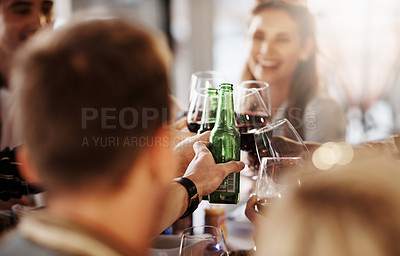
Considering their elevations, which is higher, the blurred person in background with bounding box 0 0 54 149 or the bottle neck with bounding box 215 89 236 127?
the blurred person in background with bounding box 0 0 54 149

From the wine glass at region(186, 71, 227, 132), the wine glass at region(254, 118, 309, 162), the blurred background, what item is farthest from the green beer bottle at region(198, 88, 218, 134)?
the blurred background

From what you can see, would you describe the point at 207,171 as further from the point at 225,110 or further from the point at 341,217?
the point at 341,217

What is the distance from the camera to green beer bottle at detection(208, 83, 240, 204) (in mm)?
977

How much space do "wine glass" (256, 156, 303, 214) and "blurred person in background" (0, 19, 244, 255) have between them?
357 mm

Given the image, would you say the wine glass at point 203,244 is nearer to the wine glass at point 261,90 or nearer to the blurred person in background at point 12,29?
the wine glass at point 261,90

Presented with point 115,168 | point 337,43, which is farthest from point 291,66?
point 337,43

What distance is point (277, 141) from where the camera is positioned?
0.99 metres

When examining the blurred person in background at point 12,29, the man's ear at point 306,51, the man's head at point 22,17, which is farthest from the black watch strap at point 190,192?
the man's ear at point 306,51

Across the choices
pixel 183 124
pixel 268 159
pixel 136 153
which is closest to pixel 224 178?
pixel 268 159

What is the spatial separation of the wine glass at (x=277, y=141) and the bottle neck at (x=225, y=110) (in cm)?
8

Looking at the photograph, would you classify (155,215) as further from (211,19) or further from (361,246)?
(211,19)

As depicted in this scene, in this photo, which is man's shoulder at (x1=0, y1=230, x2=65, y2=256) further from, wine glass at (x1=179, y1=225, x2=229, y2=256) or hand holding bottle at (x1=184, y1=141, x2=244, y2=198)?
hand holding bottle at (x1=184, y1=141, x2=244, y2=198)

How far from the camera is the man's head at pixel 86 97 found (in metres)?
0.47

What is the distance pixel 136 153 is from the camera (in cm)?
52
